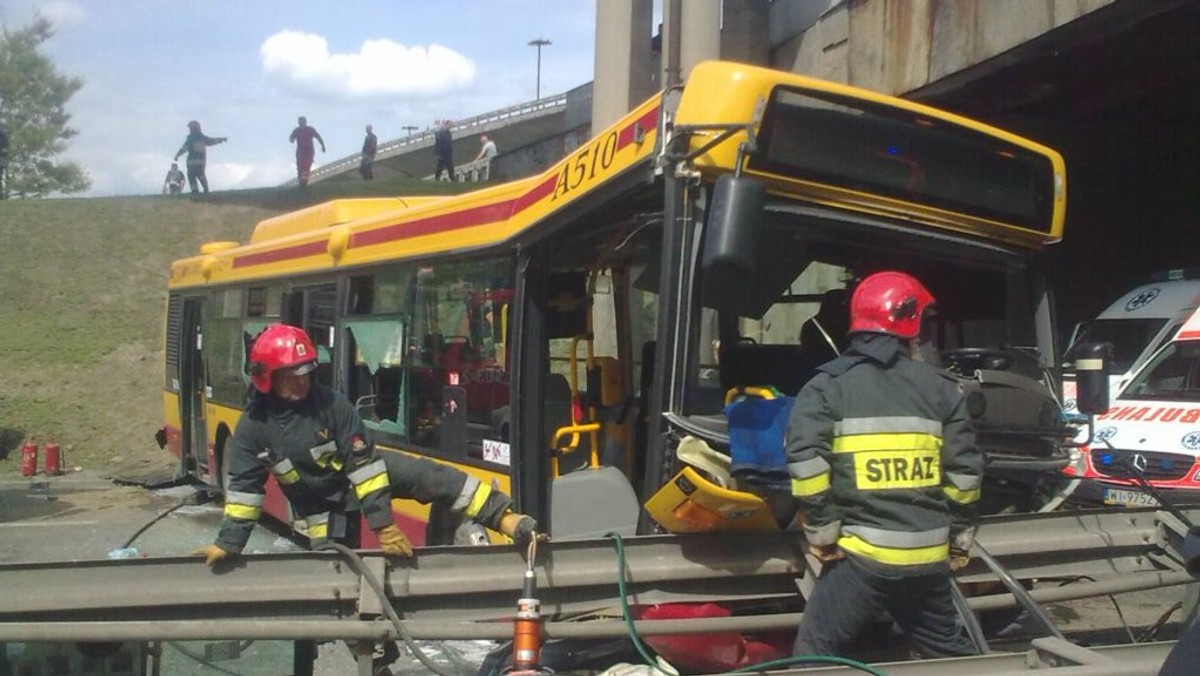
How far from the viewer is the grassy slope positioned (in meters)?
19.8

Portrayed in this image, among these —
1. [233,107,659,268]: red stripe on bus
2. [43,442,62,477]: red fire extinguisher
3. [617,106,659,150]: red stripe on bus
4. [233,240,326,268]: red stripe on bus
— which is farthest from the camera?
[43,442,62,477]: red fire extinguisher

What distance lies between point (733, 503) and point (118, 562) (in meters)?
2.17

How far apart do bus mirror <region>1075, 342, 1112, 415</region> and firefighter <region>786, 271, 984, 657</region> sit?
1.69 m

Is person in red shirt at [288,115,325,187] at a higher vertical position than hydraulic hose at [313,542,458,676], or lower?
higher

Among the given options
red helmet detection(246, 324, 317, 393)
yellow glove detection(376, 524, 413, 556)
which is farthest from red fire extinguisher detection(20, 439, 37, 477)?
yellow glove detection(376, 524, 413, 556)

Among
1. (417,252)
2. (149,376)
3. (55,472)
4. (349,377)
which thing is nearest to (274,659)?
(417,252)

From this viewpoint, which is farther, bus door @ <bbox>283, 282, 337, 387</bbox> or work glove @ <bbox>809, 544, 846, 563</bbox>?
bus door @ <bbox>283, 282, 337, 387</bbox>

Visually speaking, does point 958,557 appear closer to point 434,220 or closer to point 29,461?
point 434,220

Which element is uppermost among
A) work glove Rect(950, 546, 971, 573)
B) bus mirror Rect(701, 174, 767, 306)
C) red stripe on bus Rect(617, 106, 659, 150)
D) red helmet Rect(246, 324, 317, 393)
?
red stripe on bus Rect(617, 106, 659, 150)

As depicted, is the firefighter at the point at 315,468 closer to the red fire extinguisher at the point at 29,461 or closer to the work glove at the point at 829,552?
the work glove at the point at 829,552

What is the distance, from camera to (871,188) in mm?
5074

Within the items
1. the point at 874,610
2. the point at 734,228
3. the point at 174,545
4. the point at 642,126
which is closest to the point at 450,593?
the point at 874,610

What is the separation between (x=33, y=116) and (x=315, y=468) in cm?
6154

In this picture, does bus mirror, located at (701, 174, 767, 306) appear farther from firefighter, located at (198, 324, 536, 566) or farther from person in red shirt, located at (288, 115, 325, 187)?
person in red shirt, located at (288, 115, 325, 187)
